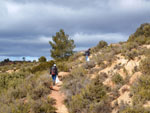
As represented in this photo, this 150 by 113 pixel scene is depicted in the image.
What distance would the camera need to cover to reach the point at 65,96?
1277 cm

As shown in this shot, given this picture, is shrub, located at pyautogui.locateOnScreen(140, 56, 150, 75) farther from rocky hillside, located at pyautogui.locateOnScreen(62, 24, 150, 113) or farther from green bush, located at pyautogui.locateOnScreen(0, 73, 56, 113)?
green bush, located at pyautogui.locateOnScreen(0, 73, 56, 113)

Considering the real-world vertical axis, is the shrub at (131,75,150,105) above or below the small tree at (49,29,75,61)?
below

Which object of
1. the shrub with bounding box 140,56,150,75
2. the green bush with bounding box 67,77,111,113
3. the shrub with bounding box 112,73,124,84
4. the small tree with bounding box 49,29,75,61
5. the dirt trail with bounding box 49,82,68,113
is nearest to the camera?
the green bush with bounding box 67,77,111,113

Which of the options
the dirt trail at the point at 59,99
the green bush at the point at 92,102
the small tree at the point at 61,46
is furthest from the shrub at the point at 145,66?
the small tree at the point at 61,46

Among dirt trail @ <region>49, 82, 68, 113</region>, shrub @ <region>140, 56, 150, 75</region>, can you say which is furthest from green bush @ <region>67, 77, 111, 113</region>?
shrub @ <region>140, 56, 150, 75</region>

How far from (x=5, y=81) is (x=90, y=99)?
389 inches

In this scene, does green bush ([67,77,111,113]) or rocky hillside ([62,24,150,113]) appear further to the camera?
green bush ([67,77,111,113])

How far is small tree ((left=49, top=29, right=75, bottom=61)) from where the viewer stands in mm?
37531

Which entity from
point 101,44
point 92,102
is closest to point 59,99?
point 92,102

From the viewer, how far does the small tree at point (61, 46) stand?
3753 centimetres

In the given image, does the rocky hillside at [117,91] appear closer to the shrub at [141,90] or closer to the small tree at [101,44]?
the shrub at [141,90]

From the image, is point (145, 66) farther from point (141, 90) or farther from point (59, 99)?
point (59, 99)

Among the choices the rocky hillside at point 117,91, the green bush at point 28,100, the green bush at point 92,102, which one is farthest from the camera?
the green bush at point 28,100

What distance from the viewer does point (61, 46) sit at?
37.8 meters
